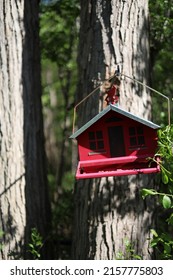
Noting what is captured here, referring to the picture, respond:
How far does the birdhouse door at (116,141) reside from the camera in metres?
3.30

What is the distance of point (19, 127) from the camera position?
456cm

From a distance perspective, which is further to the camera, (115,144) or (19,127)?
(19,127)

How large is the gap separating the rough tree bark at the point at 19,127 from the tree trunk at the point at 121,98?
0.66m

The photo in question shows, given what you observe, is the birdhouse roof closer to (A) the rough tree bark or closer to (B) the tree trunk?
(B) the tree trunk

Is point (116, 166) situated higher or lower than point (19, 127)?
lower

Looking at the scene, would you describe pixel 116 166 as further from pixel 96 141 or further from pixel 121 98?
pixel 121 98

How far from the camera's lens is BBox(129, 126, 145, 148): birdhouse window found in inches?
129

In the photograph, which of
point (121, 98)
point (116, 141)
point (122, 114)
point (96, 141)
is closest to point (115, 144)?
point (116, 141)

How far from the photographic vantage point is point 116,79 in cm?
402

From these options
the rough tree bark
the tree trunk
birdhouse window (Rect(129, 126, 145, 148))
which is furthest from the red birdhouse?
the rough tree bark

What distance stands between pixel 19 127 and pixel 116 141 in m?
1.60

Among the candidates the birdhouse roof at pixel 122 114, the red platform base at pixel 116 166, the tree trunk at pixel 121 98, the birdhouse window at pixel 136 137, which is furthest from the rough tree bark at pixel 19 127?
the birdhouse window at pixel 136 137

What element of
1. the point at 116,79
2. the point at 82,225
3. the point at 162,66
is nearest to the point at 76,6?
the point at 162,66

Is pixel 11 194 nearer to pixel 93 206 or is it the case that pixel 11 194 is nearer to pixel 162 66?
pixel 93 206
